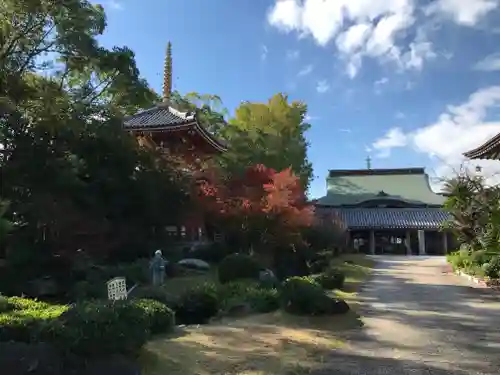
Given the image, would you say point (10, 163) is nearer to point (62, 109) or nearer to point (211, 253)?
point (62, 109)

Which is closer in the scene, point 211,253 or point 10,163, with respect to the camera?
point 10,163

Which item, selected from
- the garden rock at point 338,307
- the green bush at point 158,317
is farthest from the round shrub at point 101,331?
the garden rock at point 338,307

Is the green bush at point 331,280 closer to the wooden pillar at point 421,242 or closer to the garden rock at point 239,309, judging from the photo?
the garden rock at point 239,309

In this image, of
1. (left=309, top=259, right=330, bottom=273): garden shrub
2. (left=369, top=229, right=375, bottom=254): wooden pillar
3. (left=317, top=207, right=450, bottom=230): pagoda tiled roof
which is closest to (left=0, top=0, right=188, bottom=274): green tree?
(left=309, top=259, right=330, bottom=273): garden shrub

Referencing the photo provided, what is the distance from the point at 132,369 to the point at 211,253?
15.4 m

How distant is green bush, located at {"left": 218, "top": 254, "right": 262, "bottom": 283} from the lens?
53.2 ft

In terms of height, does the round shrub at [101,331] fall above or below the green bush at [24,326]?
above

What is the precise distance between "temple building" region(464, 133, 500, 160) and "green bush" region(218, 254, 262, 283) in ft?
31.6

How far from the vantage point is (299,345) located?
777 centimetres

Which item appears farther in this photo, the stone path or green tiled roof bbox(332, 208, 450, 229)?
green tiled roof bbox(332, 208, 450, 229)

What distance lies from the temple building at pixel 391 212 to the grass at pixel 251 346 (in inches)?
1158

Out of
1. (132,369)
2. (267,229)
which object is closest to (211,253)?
(267,229)

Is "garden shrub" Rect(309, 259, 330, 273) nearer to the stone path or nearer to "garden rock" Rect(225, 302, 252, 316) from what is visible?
the stone path

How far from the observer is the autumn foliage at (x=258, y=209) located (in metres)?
18.8
